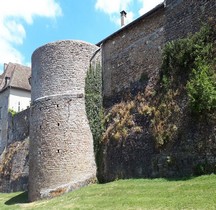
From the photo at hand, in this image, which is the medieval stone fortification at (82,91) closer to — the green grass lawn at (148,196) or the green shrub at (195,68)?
the green shrub at (195,68)

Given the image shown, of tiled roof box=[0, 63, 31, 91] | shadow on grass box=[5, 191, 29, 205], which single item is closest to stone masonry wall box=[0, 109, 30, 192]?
shadow on grass box=[5, 191, 29, 205]

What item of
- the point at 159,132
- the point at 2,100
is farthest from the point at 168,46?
the point at 2,100

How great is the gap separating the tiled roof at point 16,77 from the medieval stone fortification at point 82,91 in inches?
567

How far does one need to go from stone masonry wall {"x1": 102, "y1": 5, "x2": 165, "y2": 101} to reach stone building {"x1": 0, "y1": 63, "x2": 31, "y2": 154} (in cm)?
1443

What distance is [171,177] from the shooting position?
13.0 metres

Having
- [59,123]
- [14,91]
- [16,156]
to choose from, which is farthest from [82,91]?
[14,91]

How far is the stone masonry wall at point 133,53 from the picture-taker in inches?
656

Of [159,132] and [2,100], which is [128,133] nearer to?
[159,132]

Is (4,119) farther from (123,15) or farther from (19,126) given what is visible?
(123,15)

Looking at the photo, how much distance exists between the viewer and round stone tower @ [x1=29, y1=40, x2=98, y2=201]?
16.6m

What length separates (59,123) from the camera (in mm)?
17219

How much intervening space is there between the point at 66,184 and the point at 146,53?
7.38 m

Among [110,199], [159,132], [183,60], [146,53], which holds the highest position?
[146,53]

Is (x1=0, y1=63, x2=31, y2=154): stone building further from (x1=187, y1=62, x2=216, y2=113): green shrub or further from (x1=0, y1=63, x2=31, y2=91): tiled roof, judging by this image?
(x1=187, y1=62, x2=216, y2=113): green shrub
